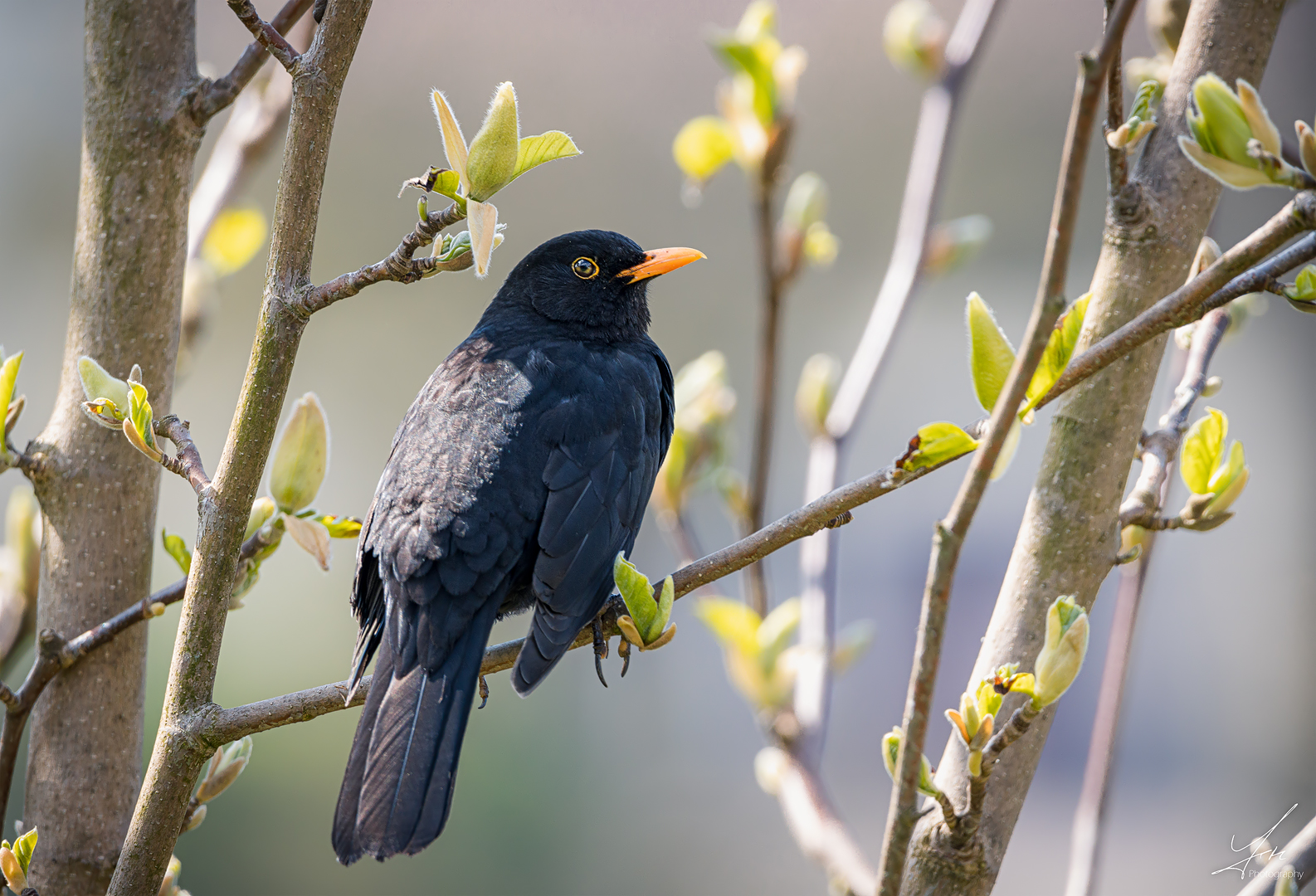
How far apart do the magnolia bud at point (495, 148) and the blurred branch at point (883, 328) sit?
36.6 inches

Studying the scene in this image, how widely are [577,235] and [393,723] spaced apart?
152 cm

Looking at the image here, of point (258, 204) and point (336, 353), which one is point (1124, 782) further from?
point (258, 204)

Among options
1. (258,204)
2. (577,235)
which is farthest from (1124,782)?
(258,204)

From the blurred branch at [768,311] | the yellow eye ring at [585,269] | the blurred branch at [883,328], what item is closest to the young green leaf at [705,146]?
the blurred branch at [768,311]

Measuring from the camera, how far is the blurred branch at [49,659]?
55.0 inches

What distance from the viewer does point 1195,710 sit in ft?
15.3

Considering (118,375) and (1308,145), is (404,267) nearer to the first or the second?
(118,375)

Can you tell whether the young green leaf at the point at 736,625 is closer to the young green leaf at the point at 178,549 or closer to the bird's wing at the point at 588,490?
the bird's wing at the point at 588,490

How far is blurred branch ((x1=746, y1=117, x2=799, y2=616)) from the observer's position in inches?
70.6

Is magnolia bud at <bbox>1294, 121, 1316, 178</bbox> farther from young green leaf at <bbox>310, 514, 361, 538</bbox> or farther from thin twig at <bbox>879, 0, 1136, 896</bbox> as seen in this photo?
young green leaf at <bbox>310, 514, 361, 538</bbox>

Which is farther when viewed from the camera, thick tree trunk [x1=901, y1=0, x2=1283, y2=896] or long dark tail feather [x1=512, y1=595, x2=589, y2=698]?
long dark tail feather [x1=512, y1=595, x2=589, y2=698]

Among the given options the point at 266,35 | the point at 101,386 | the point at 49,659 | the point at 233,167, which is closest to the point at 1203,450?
the point at 266,35

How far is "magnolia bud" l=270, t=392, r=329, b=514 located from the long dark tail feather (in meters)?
0.46

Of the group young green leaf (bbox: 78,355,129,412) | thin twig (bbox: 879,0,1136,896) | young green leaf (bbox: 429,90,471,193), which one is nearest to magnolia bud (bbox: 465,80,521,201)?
young green leaf (bbox: 429,90,471,193)
